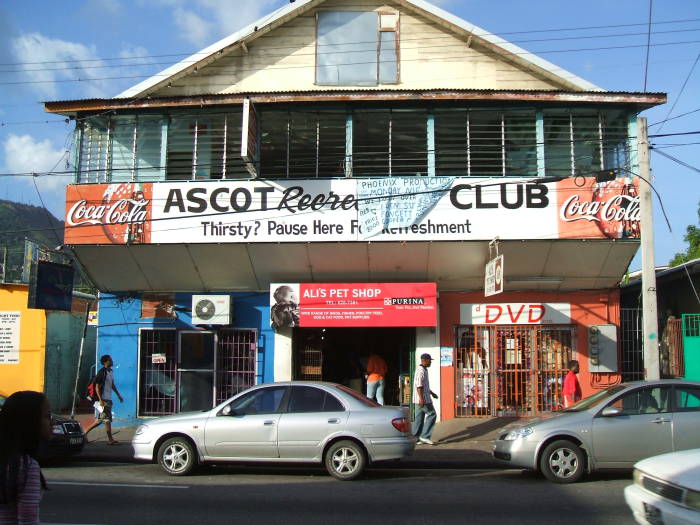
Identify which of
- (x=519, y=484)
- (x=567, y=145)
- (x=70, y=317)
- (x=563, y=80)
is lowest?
(x=519, y=484)

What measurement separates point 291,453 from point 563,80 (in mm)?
11603

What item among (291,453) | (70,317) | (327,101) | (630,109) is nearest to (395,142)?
(327,101)

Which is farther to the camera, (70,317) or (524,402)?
(70,317)

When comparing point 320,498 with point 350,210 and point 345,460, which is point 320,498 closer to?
point 345,460

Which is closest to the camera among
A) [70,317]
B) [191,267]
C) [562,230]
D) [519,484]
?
[519,484]

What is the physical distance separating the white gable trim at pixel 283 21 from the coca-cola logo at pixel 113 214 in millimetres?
2979

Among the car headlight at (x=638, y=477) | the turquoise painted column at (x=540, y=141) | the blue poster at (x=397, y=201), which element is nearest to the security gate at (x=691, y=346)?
the turquoise painted column at (x=540, y=141)

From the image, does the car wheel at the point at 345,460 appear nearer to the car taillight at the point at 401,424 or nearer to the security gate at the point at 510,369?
the car taillight at the point at 401,424

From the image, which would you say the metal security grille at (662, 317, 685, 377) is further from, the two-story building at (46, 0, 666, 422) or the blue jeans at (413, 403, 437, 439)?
the blue jeans at (413, 403, 437, 439)

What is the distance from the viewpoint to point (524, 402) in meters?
15.9

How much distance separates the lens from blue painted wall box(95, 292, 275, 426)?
53.9 ft

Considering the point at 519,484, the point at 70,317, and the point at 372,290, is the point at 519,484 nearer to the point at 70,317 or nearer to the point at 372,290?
the point at 372,290

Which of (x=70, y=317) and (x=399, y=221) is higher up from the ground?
(x=399, y=221)

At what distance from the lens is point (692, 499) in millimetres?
5434
